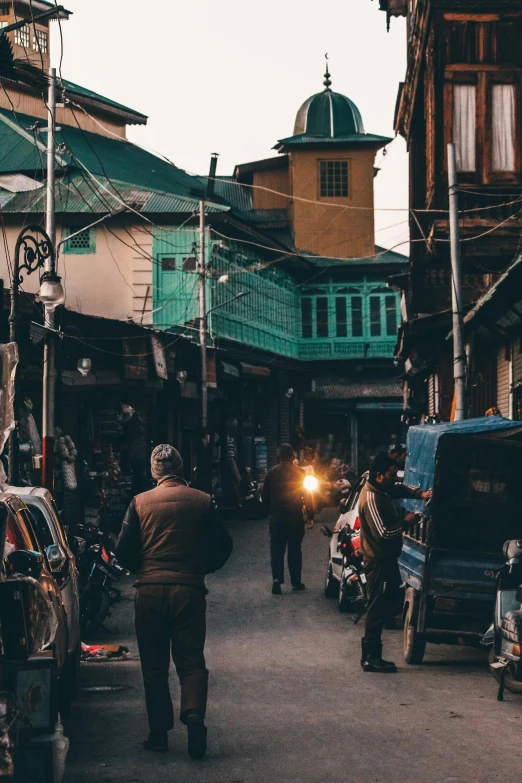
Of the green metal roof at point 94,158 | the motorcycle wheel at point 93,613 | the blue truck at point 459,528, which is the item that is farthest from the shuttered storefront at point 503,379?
the green metal roof at point 94,158

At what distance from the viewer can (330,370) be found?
186 ft

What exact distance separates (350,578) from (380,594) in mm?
3867

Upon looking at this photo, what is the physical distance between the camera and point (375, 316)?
5675cm

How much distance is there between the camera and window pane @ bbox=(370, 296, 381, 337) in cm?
5669

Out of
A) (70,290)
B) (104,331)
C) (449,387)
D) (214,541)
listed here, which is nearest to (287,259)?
(70,290)

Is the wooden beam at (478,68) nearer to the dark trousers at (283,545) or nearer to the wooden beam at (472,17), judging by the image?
the wooden beam at (472,17)

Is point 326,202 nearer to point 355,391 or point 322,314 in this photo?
point 322,314

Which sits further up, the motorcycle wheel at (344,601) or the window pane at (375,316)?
the window pane at (375,316)

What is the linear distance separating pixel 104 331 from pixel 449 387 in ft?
30.0

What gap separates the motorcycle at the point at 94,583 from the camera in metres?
13.8

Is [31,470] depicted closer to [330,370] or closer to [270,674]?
[270,674]

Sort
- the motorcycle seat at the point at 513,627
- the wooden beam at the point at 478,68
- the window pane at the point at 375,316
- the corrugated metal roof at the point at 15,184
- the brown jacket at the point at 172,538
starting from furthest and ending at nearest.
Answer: the window pane at the point at 375,316
the corrugated metal roof at the point at 15,184
the wooden beam at the point at 478,68
the motorcycle seat at the point at 513,627
the brown jacket at the point at 172,538

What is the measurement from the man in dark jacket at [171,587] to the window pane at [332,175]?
5088 cm

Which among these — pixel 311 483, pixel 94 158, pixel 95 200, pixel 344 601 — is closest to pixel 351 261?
pixel 94 158
